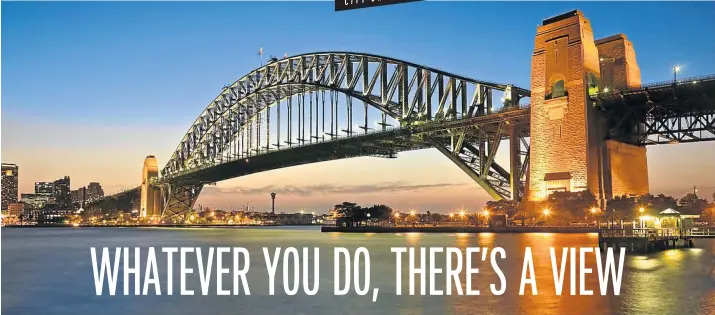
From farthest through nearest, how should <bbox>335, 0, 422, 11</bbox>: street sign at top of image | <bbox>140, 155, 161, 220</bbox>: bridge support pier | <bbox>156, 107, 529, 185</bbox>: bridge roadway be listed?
<bbox>140, 155, 161, 220</bbox>: bridge support pier
<bbox>156, 107, 529, 185</bbox>: bridge roadway
<bbox>335, 0, 422, 11</bbox>: street sign at top of image

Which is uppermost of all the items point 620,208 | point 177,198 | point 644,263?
point 177,198

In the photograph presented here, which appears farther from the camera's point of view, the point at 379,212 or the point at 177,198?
the point at 177,198

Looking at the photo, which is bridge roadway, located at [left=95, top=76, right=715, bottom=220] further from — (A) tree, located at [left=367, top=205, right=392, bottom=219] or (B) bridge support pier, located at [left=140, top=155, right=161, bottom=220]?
(B) bridge support pier, located at [left=140, top=155, right=161, bottom=220]

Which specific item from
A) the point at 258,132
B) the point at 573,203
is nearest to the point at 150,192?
the point at 258,132

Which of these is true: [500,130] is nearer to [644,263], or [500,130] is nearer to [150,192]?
[644,263]

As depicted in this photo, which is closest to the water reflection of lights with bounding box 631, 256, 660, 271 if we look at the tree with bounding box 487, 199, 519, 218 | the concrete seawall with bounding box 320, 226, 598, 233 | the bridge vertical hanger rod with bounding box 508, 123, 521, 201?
the concrete seawall with bounding box 320, 226, 598, 233

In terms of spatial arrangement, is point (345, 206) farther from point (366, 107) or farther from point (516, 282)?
point (516, 282)

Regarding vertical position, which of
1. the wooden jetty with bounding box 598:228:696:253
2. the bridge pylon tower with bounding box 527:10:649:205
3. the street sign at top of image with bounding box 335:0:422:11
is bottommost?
the wooden jetty with bounding box 598:228:696:253

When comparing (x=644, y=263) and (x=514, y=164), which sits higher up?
(x=514, y=164)

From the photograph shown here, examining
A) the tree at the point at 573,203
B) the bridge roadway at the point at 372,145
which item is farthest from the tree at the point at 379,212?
the tree at the point at 573,203
